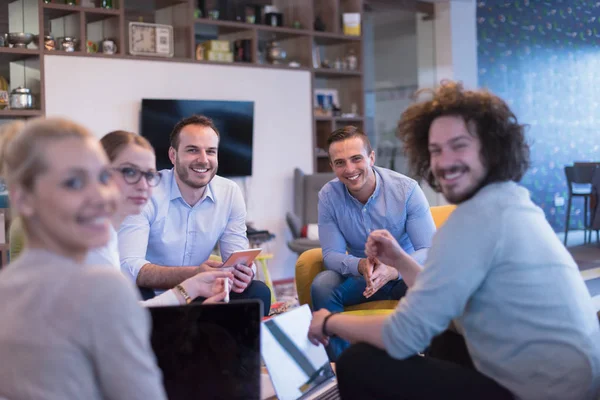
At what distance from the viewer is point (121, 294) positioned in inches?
45.5

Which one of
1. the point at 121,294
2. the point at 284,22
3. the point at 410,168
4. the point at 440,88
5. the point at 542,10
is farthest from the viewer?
the point at 542,10

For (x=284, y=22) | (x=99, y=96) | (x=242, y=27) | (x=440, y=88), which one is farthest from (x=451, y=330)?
(x=284, y=22)

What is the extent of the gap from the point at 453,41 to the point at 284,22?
80.5 inches

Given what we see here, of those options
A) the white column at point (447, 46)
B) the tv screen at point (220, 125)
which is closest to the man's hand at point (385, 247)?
the tv screen at point (220, 125)

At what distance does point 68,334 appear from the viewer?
1.13 metres

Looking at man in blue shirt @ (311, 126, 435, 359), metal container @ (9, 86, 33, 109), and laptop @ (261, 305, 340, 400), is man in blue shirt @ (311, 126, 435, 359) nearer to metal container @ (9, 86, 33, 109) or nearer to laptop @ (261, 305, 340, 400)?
laptop @ (261, 305, 340, 400)

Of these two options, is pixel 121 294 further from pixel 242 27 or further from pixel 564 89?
pixel 564 89

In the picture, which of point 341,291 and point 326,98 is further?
point 326,98

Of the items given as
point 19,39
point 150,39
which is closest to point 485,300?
point 19,39

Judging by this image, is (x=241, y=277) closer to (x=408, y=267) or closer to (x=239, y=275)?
(x=239, y=275)

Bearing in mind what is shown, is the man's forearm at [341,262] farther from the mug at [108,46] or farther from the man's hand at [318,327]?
the mug at [108,46]

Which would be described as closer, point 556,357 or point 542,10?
point 556,357

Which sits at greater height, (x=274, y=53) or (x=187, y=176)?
(x=274, y=53)

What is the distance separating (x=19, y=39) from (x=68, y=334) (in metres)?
4.48
